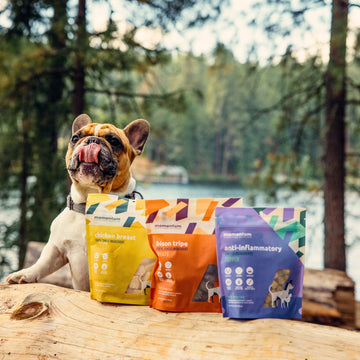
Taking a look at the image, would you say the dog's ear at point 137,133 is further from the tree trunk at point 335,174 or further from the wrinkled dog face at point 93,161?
the tree trunk at point 335,174

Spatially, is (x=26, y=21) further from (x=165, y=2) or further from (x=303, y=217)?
(x=303, y=217)

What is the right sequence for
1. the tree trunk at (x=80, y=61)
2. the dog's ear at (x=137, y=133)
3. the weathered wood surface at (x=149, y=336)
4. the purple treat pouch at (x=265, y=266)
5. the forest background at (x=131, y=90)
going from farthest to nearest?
1. the forest background at (x=131, y=90)
2. the tree trunk at (x=80, y=61)
3. the dog's ear at (x=137, y=133)
4. the purple treat pouch at (x=265, y=266)
5. the weathered wood surface at (x=149, y=336)

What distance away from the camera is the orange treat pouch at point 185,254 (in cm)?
120

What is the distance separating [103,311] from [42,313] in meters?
0.20

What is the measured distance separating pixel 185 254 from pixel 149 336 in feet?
0.85

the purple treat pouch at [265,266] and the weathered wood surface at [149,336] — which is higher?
the purple treat pouch at [265,266]

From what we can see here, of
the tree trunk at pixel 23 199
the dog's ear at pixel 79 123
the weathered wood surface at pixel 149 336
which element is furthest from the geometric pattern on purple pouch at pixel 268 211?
the tree trunk at pixel 23 199

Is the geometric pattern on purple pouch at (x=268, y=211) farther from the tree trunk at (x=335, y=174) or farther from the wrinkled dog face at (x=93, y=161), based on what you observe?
the tree trunk at (x=335, y=174)

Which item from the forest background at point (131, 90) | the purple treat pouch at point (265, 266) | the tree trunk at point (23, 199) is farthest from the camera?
the tree trunk at point (23, 199)

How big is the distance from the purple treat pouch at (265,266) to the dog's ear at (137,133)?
1.83 ft

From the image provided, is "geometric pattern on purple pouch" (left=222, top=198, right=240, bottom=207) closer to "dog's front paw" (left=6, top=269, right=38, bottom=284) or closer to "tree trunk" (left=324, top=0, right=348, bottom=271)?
"dog's front paw" (left=6, top=269, right=38, bottom=284)

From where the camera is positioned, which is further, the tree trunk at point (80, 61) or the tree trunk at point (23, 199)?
the tree trunk at point (23, 199)

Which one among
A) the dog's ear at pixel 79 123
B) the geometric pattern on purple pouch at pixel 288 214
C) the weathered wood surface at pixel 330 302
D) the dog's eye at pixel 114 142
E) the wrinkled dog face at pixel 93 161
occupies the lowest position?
the weathered wood surface at pixel 330 302

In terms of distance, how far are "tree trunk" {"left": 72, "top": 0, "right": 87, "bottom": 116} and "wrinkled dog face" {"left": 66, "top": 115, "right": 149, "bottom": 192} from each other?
1.51m
